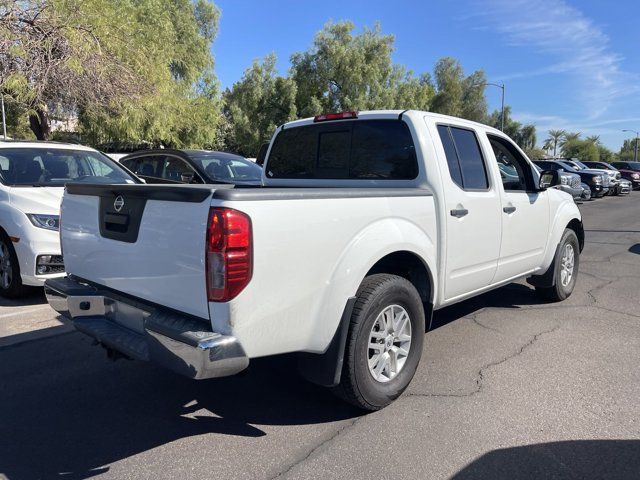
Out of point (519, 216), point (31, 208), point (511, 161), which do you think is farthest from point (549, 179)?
point (31, 208)

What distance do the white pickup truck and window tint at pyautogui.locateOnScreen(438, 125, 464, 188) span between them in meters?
0.01

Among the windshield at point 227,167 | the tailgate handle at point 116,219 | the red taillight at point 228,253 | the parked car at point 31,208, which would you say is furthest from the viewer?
the windshield at point 227,167

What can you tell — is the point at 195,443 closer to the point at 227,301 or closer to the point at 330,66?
the point at 227,301

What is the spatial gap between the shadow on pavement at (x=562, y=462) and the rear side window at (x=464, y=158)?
200cm

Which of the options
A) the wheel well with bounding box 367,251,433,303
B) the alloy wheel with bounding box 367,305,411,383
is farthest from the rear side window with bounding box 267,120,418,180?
the alloy wheel with bounding box 367,305,411,383

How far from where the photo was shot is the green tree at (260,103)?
3664 centimetres

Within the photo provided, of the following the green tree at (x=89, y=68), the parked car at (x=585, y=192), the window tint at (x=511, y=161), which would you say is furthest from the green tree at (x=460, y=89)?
the window tint at (x=511, y=161)

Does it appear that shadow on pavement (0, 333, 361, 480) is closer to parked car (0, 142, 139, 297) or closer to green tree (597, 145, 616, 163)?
parked car (0, 142, 139, 297)

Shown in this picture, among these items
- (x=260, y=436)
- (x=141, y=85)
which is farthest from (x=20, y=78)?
(x=260, y=436)

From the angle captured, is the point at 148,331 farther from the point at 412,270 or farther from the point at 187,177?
the point at 187,177

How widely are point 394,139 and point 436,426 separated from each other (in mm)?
2120

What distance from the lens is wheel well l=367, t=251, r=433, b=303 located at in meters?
3.65

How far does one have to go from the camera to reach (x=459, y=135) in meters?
4.30

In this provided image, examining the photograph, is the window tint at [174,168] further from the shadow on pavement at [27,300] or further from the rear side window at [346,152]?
the rear side window at [346,152]
